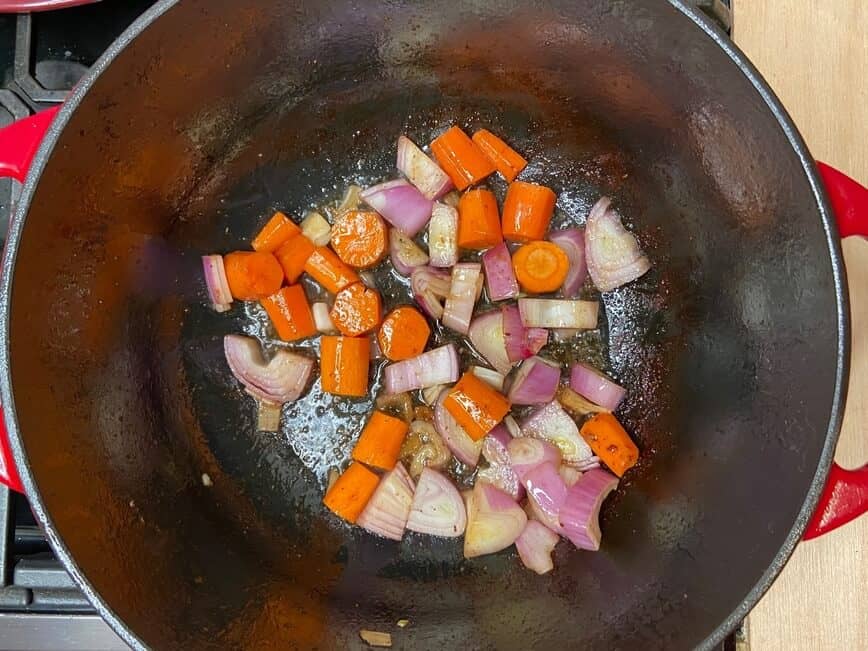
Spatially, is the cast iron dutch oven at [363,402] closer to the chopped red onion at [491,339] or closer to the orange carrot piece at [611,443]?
the orange carrot piece at [611,443]

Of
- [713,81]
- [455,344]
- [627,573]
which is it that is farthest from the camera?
[455,344]

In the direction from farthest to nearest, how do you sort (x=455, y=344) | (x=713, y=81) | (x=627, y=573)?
(x=455, y=344), (x=627, y=573), (x=713, y=81)

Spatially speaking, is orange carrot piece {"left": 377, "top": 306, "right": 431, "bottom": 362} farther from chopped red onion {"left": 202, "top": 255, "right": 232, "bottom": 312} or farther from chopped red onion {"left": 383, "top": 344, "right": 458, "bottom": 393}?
chopped red onion {"left": 202, "top": 255, "right": 232, "bottom": 312}

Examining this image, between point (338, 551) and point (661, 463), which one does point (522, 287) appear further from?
point (338, 551)

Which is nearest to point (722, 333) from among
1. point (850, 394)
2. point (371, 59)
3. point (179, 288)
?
point (850, 394)

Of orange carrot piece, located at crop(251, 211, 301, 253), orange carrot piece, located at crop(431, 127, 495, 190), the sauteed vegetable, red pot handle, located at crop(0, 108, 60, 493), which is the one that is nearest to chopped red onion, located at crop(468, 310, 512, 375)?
the sauteed vegetable

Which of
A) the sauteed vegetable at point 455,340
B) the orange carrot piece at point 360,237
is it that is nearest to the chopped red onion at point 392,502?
the sauteed vegetable at point 455,340

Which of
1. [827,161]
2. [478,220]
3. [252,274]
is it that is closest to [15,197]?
[252,274]
